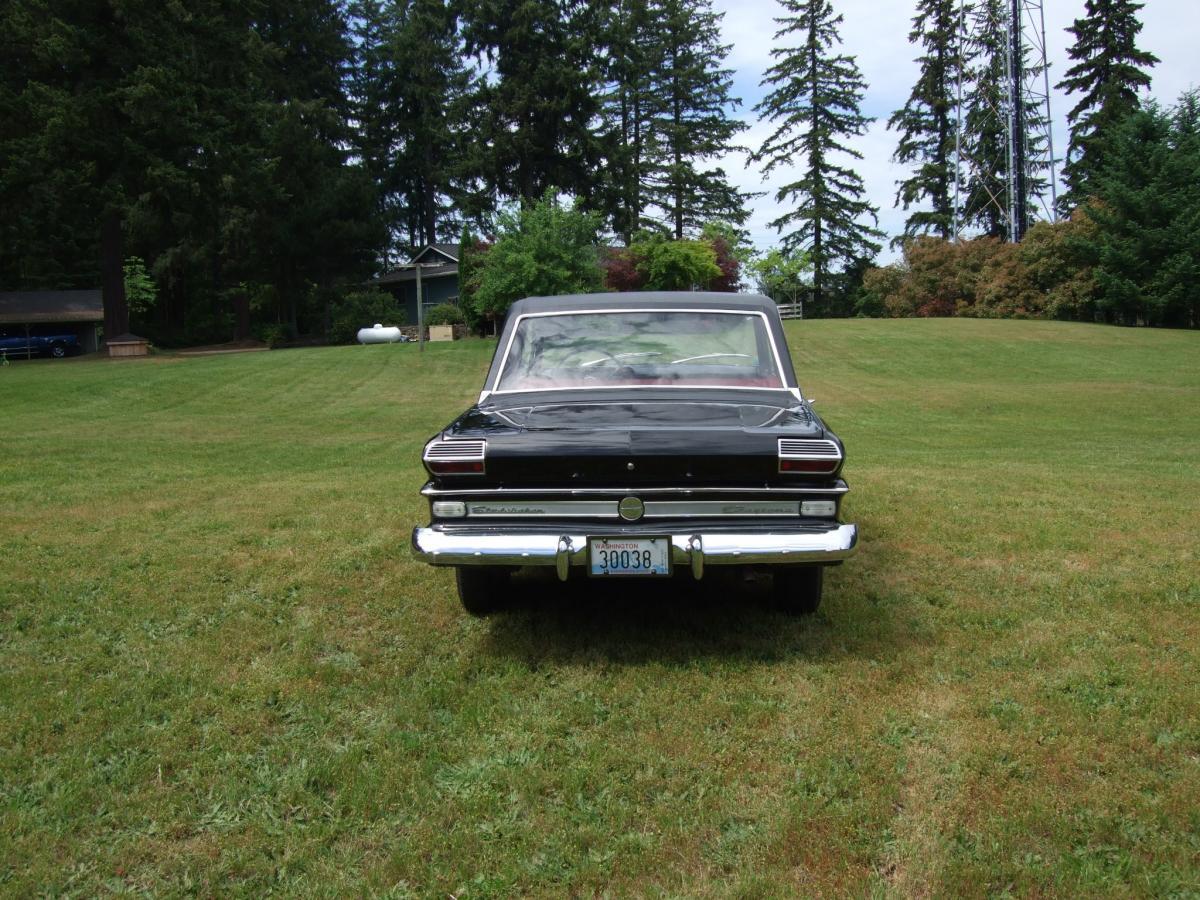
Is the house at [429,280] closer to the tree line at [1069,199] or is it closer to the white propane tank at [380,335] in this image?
the white propane tank at [380,335]

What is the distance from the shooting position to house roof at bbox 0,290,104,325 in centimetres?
3928

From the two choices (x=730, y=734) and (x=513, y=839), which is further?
(x=730, y=734)

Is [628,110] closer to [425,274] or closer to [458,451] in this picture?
[425,274]

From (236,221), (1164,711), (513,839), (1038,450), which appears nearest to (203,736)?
(513,839)

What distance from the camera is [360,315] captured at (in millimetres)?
41375

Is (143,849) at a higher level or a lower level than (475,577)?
lower

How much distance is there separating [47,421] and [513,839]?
17921 millimetres

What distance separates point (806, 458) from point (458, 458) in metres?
1.55

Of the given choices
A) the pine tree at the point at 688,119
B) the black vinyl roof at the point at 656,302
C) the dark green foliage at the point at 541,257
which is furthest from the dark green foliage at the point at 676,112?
the black vinyl roof at the point at 656,302

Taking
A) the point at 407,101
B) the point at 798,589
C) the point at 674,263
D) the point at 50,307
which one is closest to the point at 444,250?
the point at 407,101

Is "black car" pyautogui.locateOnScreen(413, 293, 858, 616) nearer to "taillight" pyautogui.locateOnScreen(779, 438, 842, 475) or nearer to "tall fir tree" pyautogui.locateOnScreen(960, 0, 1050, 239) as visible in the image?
"taillight" pyautogui.locateOnScreen(779, 438, 842, 475)

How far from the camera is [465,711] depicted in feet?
12.2

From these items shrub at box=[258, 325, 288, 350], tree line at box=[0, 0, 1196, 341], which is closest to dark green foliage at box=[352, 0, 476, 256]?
tree line at box=[0, 0, 1196, 341]

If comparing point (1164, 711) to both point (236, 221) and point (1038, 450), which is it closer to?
point (1038, 450)
